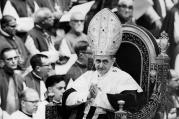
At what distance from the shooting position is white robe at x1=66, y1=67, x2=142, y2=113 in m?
9.79

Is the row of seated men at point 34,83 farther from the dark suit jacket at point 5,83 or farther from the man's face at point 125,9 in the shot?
the man's face at point 125,9

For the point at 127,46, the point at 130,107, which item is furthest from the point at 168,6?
the point at 130,107

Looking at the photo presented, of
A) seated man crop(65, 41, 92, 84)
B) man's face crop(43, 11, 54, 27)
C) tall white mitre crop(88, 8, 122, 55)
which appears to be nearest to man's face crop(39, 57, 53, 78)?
seated man crop(65, 41, 92, 84)

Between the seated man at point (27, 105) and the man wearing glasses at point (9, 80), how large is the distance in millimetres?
172

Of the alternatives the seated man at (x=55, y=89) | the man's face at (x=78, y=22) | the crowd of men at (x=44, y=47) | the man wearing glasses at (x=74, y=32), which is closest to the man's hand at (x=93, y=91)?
the seated man at (x=55, y=89)

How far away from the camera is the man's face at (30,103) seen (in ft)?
37.5

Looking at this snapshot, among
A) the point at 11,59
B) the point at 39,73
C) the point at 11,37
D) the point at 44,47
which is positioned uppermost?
the point at 11,37

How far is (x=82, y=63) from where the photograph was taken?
1161 centimetres

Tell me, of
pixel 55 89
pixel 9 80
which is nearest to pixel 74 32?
pixel 55 89

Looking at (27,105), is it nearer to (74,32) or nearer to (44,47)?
(44,47)

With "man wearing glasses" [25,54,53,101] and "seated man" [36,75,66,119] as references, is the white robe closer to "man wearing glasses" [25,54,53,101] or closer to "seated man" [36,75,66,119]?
"seated man" [36,75,66,119]

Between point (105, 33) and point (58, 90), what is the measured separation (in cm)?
150

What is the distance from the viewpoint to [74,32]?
465 inches

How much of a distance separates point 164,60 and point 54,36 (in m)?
2.90
